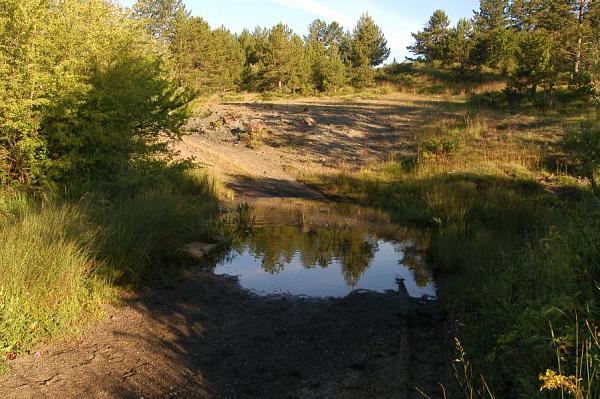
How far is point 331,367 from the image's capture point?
4887 mm

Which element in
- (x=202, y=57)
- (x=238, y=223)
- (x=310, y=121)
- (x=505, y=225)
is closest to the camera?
(x=505, y=225)

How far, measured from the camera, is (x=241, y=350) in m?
5.23

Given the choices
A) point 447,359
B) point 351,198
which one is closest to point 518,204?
point 351,198

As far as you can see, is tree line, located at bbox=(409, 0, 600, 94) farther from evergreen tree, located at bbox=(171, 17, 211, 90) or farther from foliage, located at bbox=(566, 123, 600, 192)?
evergreen tree, located at bbox=(171, 17, 211, 90)

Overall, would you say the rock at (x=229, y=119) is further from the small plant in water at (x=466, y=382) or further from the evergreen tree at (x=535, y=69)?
the small plant in water at (x=466, y=382)

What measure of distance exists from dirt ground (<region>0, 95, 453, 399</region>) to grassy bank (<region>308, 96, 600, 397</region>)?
0.59m

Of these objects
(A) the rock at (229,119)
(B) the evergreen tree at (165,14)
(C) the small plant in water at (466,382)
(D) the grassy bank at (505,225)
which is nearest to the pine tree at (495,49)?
(D) the grassy bank at (505,225)

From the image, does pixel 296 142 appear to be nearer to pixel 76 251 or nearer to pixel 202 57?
pixel 76 251

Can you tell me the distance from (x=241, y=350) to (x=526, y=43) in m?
26.7

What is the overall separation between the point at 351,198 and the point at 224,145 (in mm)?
8448

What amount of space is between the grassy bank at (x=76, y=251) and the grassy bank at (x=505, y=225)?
4071 millimetres

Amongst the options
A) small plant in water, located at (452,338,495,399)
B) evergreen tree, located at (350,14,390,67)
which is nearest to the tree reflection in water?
small plant in water, located at (452,338,495,399)

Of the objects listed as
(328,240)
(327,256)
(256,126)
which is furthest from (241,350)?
(256,126)

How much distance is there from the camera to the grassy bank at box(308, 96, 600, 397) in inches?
149
